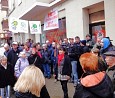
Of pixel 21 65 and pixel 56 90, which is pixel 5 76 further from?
pixel 56 90

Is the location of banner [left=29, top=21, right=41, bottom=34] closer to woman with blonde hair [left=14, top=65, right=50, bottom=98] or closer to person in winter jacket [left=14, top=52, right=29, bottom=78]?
person in winter jacket [left=14, top=52, right=29, bottom=78]

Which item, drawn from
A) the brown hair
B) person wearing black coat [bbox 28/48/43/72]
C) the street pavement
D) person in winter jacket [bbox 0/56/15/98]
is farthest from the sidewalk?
the brown hair

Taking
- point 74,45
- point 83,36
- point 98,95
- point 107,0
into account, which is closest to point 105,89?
point 98,95

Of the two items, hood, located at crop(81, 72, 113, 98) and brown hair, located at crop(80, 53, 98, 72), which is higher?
brown hair, located at crop(80, 53, 98, 72)

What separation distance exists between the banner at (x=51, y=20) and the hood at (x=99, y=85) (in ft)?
38.7

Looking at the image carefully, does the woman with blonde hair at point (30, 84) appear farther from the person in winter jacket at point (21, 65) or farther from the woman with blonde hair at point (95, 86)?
the person in winter jacket at point (21, 65)

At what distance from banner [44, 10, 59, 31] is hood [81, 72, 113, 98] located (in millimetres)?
11796

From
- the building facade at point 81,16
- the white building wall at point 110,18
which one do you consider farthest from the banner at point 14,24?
the white building wall at point 110,18

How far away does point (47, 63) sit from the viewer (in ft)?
40.8

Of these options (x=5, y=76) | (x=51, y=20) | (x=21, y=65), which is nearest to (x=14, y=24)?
(x=51, y=20)

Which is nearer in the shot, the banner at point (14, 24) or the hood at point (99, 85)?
the hood at point (99, 85)

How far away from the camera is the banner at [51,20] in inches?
591

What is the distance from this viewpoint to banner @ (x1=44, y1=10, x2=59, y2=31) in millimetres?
15001

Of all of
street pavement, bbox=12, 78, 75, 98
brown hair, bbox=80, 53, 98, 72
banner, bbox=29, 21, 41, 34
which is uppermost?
banner, bbox=29, 21, 41, 34
